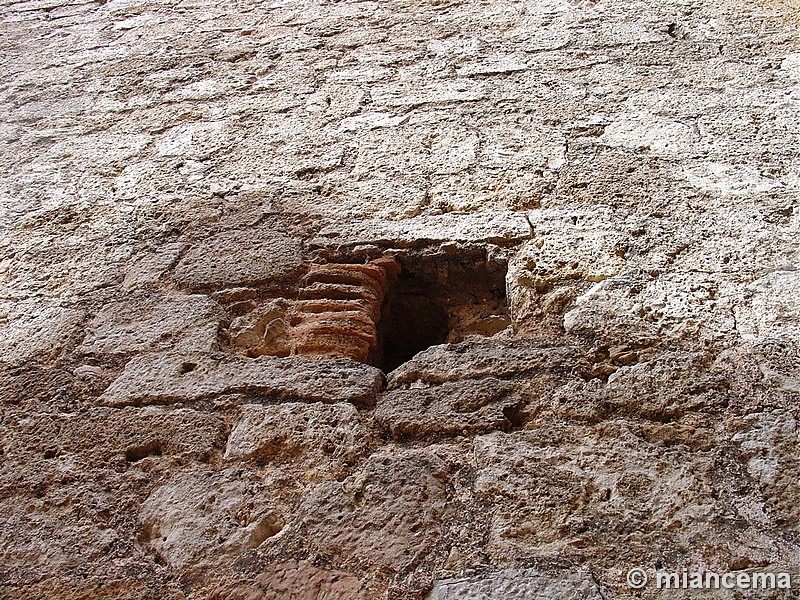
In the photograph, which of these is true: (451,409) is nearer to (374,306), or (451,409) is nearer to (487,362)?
(487,362)

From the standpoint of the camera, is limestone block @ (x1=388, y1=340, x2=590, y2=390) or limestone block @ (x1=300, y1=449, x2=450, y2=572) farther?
limestone block @ (x1=388, y1=340, x2=590, y2=390)

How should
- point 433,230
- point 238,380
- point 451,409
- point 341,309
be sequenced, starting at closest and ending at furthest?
point 451,409
point 238,380
point 341,309
point 433,230

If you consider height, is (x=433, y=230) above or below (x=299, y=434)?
above

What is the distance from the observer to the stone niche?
70.9 inches

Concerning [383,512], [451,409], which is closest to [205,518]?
[383,512]

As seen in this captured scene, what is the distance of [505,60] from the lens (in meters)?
2.53

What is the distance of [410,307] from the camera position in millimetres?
1987

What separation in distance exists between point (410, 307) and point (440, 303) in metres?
0.09

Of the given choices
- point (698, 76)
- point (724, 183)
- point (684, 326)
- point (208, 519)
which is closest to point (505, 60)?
point (698, 76)

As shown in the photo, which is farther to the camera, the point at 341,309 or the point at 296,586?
the point at 341,309

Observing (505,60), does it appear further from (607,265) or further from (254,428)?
(254,428)

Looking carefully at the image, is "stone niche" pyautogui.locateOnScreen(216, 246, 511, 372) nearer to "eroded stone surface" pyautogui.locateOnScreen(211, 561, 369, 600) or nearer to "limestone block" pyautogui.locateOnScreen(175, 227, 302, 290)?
"limestone block" pyautogui.locateOnScreen(175, 227, 302, 290)

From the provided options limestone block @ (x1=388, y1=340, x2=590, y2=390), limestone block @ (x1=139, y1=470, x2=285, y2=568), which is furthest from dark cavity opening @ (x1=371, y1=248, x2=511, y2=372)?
limestone block @ (x1=139, y1=470, x2=285, y2=568)

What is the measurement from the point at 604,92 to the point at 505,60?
0.39 m
